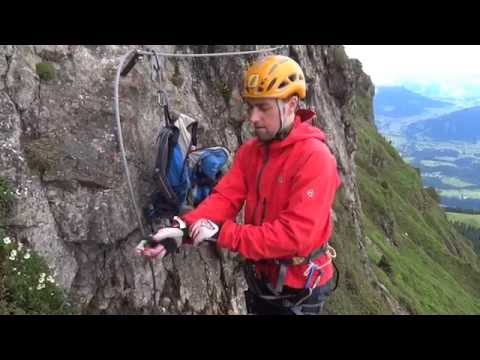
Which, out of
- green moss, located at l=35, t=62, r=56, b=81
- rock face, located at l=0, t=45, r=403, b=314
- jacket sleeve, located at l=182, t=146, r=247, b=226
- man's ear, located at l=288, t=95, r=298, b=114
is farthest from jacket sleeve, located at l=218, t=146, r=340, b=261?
green moss, located at l=35, t=62, r=56, b=81

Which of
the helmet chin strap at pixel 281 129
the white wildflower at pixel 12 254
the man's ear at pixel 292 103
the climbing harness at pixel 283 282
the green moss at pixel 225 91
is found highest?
the man's ear at pixel 292 103

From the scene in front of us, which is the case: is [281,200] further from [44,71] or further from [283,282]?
[44,71]

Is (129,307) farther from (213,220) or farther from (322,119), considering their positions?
(322,119)

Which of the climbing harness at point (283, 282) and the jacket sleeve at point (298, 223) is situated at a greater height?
the jacket sleeve at point (298, 223)

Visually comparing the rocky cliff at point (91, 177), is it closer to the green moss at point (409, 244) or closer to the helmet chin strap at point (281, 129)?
the helmet chin strap at point (281, 129)

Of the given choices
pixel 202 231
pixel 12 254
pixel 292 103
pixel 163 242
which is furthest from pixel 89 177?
pixel 292 103

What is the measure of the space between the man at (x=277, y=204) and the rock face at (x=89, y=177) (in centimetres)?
258

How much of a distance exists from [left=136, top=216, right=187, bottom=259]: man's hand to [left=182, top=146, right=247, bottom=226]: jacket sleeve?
1.52 ft

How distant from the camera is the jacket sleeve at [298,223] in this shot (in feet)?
19.5

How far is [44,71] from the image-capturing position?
29.2 ft

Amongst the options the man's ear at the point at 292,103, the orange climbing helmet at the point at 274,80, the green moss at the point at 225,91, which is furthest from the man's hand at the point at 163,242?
the green moss at the point at 225,91

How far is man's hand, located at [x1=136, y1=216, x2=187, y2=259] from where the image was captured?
21.1ft

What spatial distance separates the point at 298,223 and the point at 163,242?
5.97 ft

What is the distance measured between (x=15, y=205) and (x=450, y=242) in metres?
129
